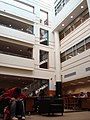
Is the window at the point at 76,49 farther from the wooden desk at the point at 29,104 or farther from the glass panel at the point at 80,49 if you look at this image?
the wooden desk at the point at 29,104

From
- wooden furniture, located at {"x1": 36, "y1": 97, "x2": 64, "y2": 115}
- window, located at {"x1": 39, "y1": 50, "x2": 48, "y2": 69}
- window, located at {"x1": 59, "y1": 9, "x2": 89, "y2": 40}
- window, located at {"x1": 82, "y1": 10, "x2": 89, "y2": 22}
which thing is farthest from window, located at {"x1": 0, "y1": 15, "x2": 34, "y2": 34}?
wooden furniture, located at {"x1": 36, "y1": 97, "x2": 64, "y2": 115}

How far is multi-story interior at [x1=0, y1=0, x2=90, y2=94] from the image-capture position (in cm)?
1255

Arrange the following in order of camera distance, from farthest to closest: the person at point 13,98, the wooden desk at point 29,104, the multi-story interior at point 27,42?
the multi-story interior at point 27,42, the wooden desk at point 29,104, the person at point 13,98

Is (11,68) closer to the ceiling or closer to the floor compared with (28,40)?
closer to the floor

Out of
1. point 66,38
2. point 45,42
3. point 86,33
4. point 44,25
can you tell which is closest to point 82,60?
point 86,33

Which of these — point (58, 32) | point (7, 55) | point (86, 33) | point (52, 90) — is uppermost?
point (58, 32)

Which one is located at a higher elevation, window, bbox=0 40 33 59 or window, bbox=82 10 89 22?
window, bbox=82 10 89 22

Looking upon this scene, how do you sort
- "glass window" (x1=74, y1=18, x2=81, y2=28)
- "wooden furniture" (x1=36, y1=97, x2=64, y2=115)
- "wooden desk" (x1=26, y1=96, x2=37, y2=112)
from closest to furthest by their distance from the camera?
1. "wooden furniture" (x1=36, y1=97, x2=64, y2=115)
2. "wooden desk" (x1=26, y1=96, x2=37, y2=112)
3. "glass window" (x1=74, y1=18, x2=81, y2=28)

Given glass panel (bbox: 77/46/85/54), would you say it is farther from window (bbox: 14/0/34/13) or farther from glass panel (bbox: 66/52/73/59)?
window (bbox: 14/0/34/13)

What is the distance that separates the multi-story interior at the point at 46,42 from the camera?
12555 mm

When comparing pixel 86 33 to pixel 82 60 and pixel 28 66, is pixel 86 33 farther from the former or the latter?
pixel 28 66

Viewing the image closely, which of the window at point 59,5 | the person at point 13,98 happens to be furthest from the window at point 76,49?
the person at point 13,98

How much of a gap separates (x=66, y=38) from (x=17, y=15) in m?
4.31

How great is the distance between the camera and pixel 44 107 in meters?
7.97
